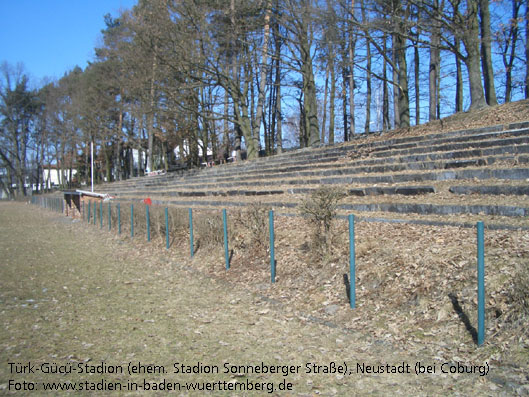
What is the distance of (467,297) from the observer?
458 centimetres

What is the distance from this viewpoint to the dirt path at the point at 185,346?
3775 millimetres

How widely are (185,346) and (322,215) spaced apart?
309cm

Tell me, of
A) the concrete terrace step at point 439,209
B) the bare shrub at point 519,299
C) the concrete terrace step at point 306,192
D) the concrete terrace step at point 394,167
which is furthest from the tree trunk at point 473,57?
the bare shrub at point 519,299

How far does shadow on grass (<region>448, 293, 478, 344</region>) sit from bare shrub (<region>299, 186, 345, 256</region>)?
7.91 feet

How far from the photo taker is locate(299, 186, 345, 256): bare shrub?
6785mm

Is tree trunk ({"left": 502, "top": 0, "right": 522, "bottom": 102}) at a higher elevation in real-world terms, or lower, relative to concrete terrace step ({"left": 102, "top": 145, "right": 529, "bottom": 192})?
higher

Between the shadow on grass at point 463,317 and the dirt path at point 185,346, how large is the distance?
1.27 feet

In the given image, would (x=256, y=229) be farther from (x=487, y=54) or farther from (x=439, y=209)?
(x=487, y=54)

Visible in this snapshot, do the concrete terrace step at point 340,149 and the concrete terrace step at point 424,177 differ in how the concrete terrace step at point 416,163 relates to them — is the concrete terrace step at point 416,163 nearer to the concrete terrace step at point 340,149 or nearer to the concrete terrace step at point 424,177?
the concrete terrace step at point 424,177

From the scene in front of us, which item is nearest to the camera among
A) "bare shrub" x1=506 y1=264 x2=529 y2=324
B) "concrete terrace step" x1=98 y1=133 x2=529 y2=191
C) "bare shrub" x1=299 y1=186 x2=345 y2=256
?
"bare shrub" x1=506 y1=264 x2=529 y2=324

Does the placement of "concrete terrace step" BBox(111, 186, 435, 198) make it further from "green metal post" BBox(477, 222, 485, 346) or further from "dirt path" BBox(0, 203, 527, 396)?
"green metal post" BBox(477, 222, 485, 346)

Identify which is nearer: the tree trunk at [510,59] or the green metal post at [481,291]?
the green metal post at [481,291]

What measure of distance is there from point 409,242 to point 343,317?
1.79m

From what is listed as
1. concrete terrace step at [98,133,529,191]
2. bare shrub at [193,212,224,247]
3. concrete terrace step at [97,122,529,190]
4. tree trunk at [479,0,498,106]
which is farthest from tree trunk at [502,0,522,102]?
bare shrub at [193,212,224,247]
